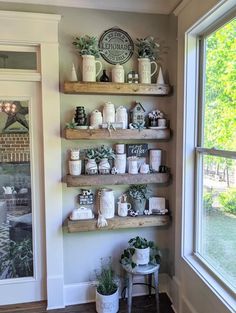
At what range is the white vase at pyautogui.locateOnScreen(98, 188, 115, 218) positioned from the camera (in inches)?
92.5

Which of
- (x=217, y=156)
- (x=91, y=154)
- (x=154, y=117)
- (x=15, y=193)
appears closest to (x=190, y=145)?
(x=217, y=156)

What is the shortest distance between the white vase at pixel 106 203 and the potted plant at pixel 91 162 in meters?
0.20

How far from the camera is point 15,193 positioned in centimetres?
242

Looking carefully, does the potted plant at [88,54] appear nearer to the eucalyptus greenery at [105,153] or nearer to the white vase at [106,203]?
A: the eucalyptus greenery at [105,153]

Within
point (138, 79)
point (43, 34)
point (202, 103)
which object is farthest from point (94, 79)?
point (202, 103)

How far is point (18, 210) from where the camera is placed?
2441 mm

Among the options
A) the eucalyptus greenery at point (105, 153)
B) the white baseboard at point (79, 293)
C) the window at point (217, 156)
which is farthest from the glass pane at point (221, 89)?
the white baseboard at point (79, 293)

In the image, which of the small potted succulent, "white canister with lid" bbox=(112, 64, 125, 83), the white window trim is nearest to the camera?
the white window trim

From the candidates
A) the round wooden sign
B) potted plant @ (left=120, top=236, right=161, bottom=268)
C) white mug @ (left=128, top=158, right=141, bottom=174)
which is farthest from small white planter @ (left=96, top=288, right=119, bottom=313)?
the round wooden sign

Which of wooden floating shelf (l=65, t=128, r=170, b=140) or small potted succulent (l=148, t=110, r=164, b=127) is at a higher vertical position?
small potted succulent (l=148, t=110, r=164, b=127)

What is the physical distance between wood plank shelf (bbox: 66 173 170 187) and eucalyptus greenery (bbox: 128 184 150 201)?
0.11m

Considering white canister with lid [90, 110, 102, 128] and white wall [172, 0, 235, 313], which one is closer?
white wall [172, 0, 235, 313]

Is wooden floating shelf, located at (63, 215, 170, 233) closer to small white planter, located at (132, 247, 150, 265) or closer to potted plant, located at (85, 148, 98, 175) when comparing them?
small white planter, located at (132, 247, 150, 265)

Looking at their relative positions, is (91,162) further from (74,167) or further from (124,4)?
(124,4)
